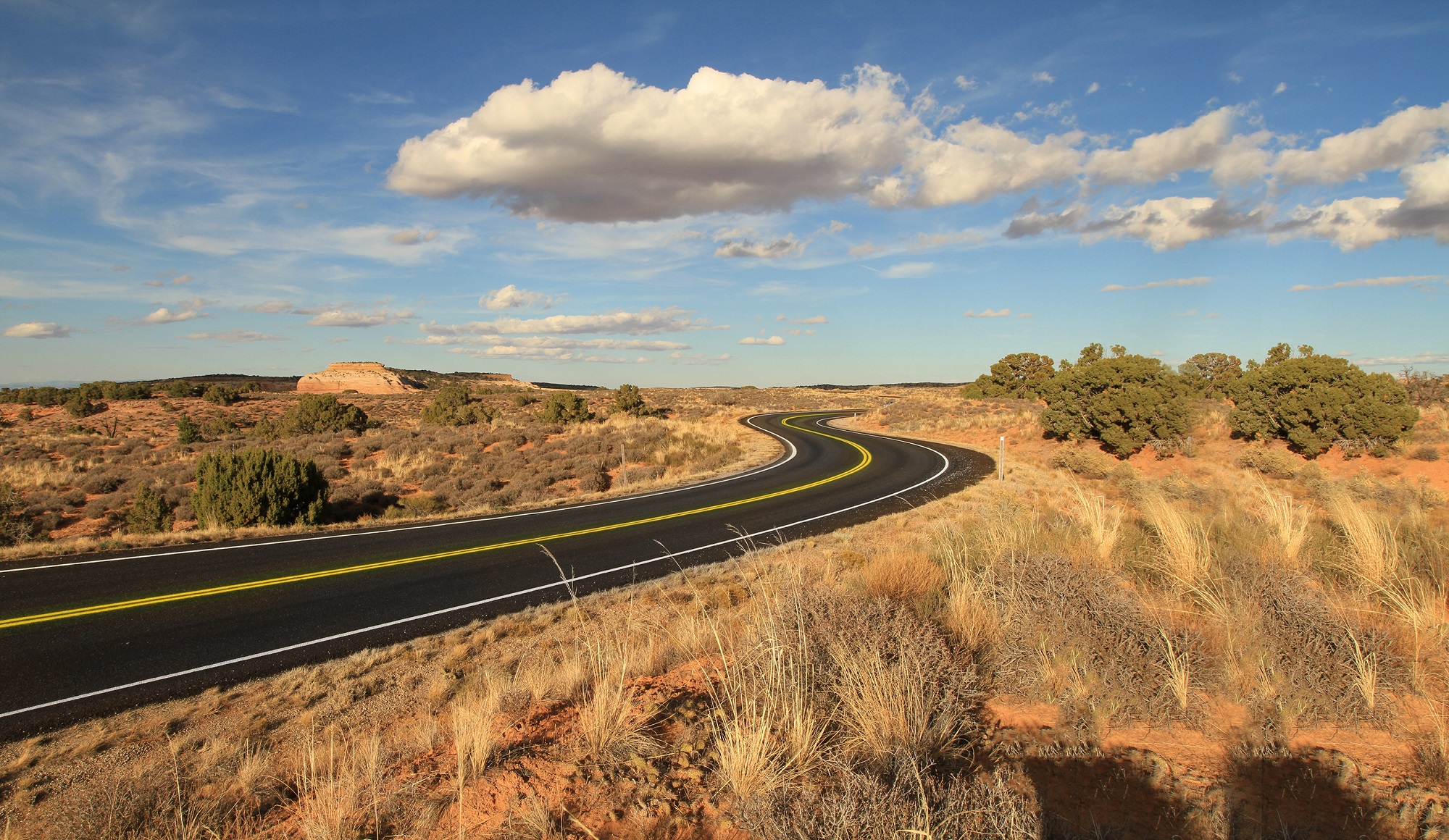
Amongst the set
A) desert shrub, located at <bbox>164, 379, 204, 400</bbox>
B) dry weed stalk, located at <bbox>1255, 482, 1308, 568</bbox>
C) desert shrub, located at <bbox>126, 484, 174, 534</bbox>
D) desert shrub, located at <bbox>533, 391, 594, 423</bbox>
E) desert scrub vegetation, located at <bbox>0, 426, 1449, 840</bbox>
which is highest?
desert shrub, located at <bbox>164, 379, 204, 400</bbox>

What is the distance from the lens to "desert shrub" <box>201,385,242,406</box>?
54.2m

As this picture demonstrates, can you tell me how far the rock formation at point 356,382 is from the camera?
3492 inches

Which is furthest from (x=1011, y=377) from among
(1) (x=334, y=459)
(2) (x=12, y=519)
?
(2) (x=12, y=519)

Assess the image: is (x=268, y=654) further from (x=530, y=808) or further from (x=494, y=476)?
(x=494, y=476)

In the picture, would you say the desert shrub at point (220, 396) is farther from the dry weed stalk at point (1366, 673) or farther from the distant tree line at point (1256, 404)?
the dry weed stalk at point (1366, 673)

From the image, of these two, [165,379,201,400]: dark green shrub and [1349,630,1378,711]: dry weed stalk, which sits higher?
[165,379,201,400]: dark green shrub

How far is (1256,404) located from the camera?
75.9 feet

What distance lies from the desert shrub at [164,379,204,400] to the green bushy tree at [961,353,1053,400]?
6915cm

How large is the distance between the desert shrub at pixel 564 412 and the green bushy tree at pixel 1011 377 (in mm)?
32837

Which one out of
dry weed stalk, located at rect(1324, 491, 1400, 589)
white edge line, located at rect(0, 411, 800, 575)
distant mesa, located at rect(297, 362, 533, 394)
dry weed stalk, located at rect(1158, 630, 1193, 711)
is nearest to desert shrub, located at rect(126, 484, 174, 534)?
white edge line, located at rect(0, 411, 800, 575)

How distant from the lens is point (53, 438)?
35688mm

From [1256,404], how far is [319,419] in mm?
45950

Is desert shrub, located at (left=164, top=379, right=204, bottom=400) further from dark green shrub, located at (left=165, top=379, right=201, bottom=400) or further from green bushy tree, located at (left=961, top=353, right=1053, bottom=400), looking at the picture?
green bushy tree, located at (left=961, top=353, right=1053, bottom=400)

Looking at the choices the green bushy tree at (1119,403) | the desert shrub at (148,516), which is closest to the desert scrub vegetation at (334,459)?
the desert shrub at (148,516)
